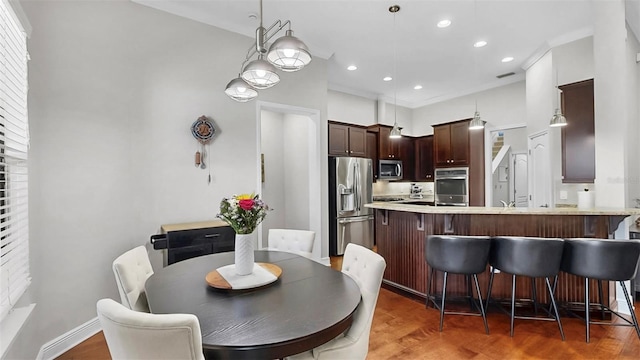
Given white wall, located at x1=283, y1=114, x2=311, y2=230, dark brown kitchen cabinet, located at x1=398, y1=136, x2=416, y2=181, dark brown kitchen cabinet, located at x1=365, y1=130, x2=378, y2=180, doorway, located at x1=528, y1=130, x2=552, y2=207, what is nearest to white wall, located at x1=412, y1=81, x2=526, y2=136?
dark brown kitchen cabinet, located at x1=398, y1=136, x2=416, y2=181

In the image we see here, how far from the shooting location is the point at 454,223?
302 cm

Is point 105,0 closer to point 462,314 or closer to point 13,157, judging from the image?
point 13,157

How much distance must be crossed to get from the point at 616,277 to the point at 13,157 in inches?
174

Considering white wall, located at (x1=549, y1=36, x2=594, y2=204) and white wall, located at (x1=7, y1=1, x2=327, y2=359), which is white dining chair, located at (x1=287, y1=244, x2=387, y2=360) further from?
white wall, located at (x1=549, y1=36, x2=594, y2=204)

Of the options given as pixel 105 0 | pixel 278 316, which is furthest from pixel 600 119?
pixel 105 0

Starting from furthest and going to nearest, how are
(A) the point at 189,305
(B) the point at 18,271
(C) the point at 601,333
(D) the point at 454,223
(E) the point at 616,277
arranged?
(D) the point at 454,223, (C) the point at 601,333, (E) the point at 616,277, (B) the point at 18,271, (A) the point at 189,305

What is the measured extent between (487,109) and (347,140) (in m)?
3.02

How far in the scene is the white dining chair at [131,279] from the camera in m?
1.72

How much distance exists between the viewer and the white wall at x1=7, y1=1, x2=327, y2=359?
232 cm

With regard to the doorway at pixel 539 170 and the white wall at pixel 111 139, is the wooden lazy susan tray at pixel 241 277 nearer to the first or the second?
the white wall at pixel 111 139

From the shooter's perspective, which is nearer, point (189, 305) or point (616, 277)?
point (189, 305)

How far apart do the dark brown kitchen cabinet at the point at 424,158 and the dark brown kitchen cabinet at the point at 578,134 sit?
9.87ft

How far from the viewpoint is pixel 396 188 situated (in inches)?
276

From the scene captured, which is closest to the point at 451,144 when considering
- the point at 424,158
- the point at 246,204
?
the point at 424,158
